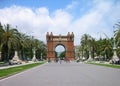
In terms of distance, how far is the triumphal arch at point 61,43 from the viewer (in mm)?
146875

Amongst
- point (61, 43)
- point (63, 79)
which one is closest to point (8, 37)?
point (63, 79)

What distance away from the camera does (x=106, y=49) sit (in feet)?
346

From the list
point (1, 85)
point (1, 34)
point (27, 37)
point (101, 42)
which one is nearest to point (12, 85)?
point (1, 85)

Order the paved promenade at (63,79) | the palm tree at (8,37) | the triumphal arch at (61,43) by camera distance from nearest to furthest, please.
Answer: the paved promenade at (63,79) → the palm tree at (8,37) → the triumphal arch at (61,43)

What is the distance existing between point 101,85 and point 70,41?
447 ft

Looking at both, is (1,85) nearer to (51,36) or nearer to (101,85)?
(101,85)

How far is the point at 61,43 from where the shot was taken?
149250 mm

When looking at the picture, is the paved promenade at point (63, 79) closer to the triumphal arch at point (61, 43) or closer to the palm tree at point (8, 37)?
the palm tree at point (8, 37)

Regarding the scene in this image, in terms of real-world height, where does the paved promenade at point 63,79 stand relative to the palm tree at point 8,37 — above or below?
below

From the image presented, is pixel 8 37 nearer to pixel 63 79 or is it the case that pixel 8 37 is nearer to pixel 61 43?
pixel 63 79

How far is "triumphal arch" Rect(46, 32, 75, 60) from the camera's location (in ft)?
482

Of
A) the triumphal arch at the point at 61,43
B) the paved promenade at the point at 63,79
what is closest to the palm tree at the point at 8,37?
the paved promenade at the point at 63,79

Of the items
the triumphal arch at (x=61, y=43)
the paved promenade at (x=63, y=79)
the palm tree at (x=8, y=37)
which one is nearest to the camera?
the paved promenade at (x=63, y=79)

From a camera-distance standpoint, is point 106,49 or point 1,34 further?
point 106,49
